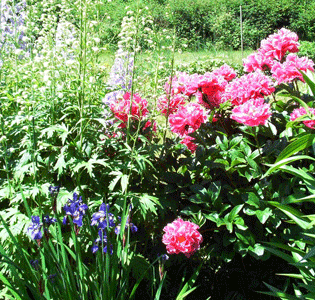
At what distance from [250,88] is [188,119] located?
1.34 ft

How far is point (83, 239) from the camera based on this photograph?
6.82 feet

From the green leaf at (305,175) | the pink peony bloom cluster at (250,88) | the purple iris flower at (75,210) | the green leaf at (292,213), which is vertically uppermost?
the pink peony bloom cluster at (250,88)

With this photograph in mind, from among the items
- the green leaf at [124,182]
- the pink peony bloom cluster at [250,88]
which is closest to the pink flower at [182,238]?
the green leaf at [124,182]

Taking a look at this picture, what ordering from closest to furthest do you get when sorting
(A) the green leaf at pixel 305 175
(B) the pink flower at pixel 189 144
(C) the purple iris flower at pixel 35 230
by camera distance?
1. (C) the purple iris flower at pixel 35 230
2. (A) the green leaf at pixel 305 175
3. (B) the pink flower at pixel 189 144

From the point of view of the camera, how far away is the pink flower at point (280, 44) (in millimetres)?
2463

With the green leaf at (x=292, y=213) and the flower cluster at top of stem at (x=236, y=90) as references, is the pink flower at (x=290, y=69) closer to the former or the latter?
the flower cluster at top of stem at (x=236, y=90)

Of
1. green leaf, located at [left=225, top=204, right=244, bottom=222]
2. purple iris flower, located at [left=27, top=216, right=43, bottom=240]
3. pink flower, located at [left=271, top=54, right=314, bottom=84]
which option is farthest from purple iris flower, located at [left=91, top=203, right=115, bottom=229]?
pink flower, located at [left=271, top=54, right=314, bottom=84]

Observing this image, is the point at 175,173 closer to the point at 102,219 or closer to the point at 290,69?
the point at 102,219

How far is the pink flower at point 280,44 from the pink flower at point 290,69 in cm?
15

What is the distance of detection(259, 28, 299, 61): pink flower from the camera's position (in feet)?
8.08

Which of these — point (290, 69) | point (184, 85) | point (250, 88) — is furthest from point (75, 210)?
point (290, 69)

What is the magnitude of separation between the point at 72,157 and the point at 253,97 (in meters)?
1.05

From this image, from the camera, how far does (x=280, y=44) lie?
8.09ft

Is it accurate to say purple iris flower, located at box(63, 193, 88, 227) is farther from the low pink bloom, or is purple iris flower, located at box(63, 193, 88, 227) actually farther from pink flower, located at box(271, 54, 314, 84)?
pink flower, located at box(271, 54, 314, 84)
